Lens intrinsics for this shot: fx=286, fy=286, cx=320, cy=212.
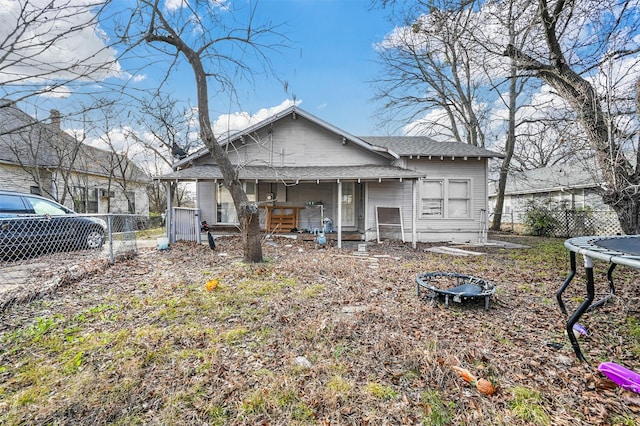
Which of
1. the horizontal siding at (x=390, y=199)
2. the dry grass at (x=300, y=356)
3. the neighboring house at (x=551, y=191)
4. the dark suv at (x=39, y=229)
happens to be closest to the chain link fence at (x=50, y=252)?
the dark suv at (x=39, y=229)

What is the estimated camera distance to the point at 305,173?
400 inches

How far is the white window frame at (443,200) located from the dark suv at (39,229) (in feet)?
33.3

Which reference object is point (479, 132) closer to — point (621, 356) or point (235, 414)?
point (621, 356)

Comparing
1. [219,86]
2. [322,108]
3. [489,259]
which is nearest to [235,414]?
[219,86]

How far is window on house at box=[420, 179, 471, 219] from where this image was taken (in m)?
10.9

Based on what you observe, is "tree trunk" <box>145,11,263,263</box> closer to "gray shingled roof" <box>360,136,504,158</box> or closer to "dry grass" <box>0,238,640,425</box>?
"dry grass" <box>0,238,640,425</box>

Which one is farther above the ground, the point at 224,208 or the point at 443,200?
the point at 443,200

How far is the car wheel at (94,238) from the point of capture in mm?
7105

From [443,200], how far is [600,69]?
593 cm

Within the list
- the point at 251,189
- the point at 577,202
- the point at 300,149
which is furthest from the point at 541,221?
the point at 251,189

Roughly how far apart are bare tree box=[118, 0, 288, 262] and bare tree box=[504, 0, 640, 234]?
6311 millimetres

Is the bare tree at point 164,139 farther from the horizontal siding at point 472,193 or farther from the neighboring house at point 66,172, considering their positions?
the horizontal siding at point 472,193

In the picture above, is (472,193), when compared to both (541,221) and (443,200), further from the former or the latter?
(541,221)

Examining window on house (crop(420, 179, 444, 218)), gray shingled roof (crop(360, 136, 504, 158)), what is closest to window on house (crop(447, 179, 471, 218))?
window on house (crop(420, 179, 444, 218))
